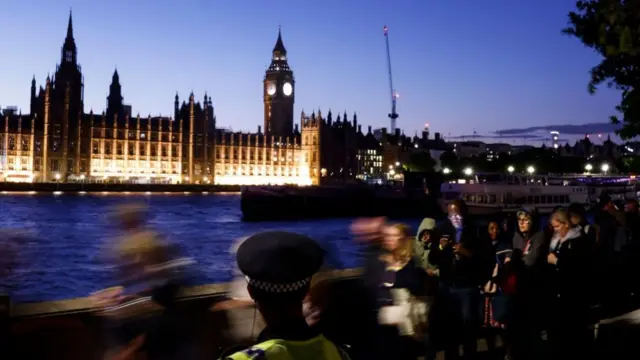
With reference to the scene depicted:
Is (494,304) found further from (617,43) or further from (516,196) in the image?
(516,196)

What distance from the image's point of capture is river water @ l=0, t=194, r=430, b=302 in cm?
520

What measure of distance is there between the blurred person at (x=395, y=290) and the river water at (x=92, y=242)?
0.80 feet

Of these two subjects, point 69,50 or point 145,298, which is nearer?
point 145,298

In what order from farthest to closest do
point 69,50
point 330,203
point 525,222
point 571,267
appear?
point 69,50 < point 330,203 < point 525,222 < point 571,267

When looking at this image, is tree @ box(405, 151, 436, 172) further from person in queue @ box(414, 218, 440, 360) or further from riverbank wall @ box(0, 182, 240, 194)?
person in queue @ box(414, 218, 440, 360)

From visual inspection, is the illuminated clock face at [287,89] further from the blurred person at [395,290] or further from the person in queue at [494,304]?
the blurred person at [395,290]

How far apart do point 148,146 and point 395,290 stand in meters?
93.5

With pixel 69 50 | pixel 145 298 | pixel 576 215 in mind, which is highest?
pixel 69 50

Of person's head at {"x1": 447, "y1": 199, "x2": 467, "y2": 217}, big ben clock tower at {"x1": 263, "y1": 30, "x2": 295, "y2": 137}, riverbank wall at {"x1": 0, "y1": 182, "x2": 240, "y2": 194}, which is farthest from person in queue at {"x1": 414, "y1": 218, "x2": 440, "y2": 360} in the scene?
big ben clock tower at {"x1": 263, "y1": 30, "x2": 295, "y2": 137}

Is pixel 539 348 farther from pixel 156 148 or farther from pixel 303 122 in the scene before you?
pixel 303 122

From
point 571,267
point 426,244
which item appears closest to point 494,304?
point 426,244

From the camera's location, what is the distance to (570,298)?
217 inches

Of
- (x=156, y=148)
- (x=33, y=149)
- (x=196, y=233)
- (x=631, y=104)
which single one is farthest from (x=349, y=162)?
(x=631, y=104)

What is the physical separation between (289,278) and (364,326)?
2.60 metres
